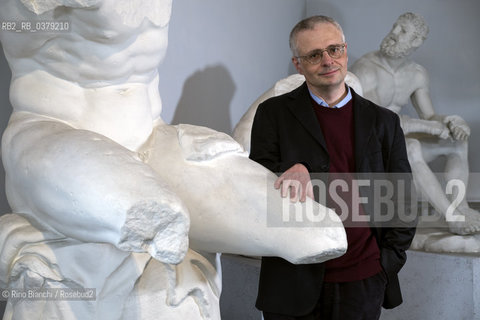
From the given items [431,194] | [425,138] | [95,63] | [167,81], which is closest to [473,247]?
[431,194]

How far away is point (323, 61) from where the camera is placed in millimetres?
1631

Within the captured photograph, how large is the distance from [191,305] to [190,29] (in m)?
1.67

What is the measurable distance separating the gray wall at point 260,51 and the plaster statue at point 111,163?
→ 0.33 m

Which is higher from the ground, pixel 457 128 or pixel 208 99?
pixel 208 99

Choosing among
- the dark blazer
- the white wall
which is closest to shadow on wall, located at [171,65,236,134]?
the white wall

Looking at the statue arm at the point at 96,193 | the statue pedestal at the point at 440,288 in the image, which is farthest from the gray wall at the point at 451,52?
the statue arm at the point at 96,193

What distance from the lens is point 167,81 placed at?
2562 mm

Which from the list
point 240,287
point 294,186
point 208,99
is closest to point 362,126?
point 294,186

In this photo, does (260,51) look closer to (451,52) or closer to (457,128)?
(457,128)

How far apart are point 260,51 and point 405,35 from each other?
88 centimetres

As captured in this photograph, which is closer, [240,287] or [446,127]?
[240,287]

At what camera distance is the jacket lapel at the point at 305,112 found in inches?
65.4

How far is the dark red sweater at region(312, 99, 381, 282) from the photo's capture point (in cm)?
163

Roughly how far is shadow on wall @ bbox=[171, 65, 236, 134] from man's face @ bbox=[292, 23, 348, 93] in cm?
103
